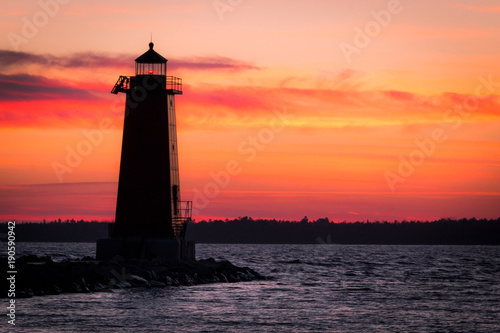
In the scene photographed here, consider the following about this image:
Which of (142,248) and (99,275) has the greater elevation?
(142,248)

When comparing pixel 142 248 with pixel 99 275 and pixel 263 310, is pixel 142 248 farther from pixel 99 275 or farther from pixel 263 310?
pixel 263 310

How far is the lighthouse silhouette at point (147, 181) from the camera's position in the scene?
39.9 meters

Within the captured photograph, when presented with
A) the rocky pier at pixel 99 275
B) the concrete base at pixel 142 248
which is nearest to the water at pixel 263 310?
the rocky pier at pixel 99 275

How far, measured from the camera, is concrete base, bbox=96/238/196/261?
3988cm

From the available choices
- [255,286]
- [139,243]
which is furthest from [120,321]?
[255,286]

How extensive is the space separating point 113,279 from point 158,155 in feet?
24.0

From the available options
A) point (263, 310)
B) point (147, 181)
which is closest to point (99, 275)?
point (147, 181)

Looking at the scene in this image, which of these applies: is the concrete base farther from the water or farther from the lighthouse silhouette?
the water

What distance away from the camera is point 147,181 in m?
39.9

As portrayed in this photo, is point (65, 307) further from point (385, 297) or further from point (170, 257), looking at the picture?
point (385, 297)

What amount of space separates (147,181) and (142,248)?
3535mm

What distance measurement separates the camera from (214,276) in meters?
43.7

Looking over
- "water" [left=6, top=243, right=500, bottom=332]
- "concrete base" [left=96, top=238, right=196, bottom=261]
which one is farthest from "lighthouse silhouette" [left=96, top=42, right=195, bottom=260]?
"water" [left=6, top=243, right=500, bottom=332]

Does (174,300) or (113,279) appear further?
(113,279)
